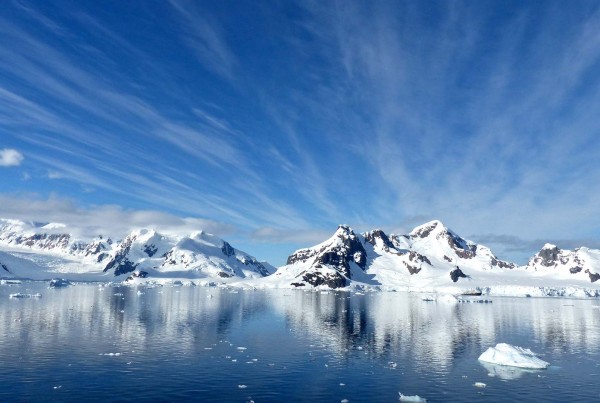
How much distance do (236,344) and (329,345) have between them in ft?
56.3

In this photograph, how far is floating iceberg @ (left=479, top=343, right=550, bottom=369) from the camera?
67.3 metres

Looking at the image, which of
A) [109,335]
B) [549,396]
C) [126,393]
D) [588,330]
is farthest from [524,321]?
[126,393]

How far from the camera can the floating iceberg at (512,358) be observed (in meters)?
67.3

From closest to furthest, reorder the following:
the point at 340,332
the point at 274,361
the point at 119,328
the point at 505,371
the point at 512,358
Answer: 1. the point at 505,371
2. the point at 512,358
3. the point at 274,361
4. the point at 119,328
5. the point at 340,332

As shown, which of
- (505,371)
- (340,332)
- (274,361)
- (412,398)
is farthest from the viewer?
(340,332)

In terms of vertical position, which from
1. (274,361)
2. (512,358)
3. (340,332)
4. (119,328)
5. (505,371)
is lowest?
(505,371)

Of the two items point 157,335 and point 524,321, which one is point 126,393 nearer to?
point 157,335

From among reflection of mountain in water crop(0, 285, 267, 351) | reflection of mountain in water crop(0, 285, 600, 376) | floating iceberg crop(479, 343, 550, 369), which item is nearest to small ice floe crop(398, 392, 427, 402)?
reflection of mountain in water crop(0, 285, 600, 376)

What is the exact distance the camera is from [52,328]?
96.6m

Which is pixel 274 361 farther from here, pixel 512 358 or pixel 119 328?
pixel 119 328

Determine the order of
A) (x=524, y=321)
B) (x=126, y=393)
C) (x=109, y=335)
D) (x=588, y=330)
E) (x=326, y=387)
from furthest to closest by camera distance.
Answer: (x=524, y=321)
(x=588, y=330)
(x=109, y=335)
(x=326, y=387)
(x=126, y=393)

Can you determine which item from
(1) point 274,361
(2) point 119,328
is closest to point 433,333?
(1) point 274,361

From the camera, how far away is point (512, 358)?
68562mm

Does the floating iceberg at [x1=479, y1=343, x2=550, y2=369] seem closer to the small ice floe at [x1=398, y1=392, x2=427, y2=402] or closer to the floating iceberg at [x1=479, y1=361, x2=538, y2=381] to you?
the floating iceberg at [x1=479, y1=361, x2=538, y2=381]
